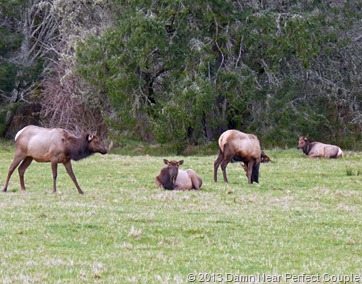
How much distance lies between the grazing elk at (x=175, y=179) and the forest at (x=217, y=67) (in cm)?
1245

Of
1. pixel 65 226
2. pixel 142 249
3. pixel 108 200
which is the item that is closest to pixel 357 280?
pixel 142 249

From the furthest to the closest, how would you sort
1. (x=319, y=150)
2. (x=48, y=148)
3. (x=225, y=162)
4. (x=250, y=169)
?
1. (x=319, y=150)
2. (x=225, y=162)
3. (x=250, y=169)
4. (x=48, y=148)

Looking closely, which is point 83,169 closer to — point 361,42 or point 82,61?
point 82,61

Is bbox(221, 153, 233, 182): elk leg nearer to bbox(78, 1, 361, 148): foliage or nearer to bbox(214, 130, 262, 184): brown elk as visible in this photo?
bbox(214, 130, 262, 184): brown elk

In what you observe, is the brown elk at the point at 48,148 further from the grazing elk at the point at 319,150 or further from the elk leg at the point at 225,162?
the grazing elk at the point at 319,150

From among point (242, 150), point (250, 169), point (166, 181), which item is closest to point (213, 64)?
point (242, 150)

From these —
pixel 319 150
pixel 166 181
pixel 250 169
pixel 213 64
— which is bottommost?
pixel 166 181

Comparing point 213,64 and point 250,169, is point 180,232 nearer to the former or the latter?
point 250,169

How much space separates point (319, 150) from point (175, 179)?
39.0 ft

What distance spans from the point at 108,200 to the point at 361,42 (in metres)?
22.8

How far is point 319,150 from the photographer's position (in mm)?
29641

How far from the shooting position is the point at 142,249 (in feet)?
35.7

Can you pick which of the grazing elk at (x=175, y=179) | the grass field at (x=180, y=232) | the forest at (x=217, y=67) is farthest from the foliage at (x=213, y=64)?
the grazing elk at (x=175, y=179)

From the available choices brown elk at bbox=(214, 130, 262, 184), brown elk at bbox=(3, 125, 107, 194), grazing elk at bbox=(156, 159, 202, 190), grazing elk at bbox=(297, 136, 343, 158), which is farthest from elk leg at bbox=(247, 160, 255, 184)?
grazing elk at bbox=(297, 136, 343, 158)
